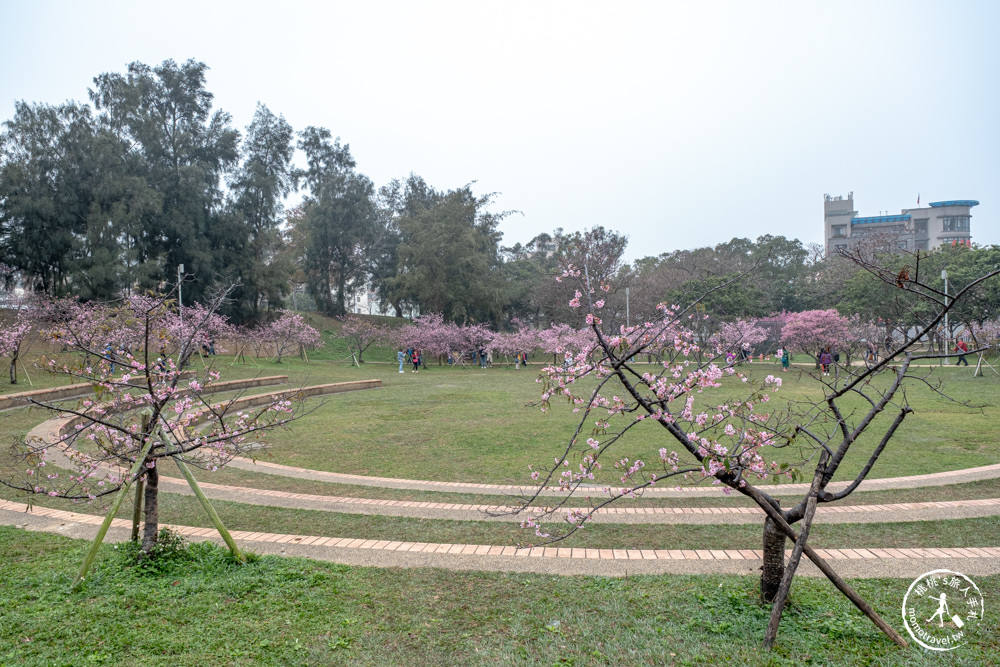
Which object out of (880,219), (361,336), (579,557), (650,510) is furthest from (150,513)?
(880,219)

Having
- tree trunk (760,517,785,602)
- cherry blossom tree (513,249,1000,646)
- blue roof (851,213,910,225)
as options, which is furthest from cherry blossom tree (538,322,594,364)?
blue roof (851,213,910,225)

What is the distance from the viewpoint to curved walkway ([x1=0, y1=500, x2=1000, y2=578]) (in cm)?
471

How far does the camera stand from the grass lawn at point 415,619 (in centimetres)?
334

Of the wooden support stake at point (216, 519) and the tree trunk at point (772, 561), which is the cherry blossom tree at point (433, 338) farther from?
the tree trunk at point (772, 561)

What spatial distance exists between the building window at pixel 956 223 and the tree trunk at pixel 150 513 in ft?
363

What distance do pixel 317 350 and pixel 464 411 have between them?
→ 89.4 ft

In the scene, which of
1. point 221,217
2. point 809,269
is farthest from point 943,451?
point 809,269

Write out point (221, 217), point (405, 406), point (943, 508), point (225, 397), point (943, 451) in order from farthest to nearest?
1. point (221, 217)
2. point (225, 397)
3. point (405, 406)
4. point (943, 451)
5. point (943, 508)

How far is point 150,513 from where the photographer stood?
487 centimetres

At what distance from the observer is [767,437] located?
12.7 feet

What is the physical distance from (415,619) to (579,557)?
1.83m

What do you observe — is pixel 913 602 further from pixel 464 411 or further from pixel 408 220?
pixel 408 220

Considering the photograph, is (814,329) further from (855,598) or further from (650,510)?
(855,598)

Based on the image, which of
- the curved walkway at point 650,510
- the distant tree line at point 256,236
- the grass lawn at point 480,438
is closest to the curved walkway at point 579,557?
the curved walkway at point 650,510
